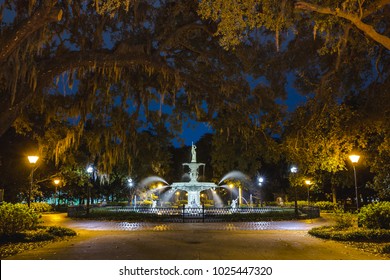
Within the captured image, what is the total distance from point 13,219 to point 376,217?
14.3 metres

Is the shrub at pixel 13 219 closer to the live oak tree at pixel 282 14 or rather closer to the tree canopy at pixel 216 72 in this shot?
the tree canopy at pixel 216 72

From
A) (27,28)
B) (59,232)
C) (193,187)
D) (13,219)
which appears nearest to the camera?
(27,28)

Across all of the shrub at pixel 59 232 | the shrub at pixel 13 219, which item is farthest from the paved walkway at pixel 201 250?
the shrub at pixel 13 219

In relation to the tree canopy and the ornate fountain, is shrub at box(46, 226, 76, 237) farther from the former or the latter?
the ornate fountain

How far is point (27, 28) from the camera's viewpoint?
1032 centimetres

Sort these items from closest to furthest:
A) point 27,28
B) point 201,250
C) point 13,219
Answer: point 27,28, point 201,250, point 13,219

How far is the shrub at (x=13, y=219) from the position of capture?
534 inches

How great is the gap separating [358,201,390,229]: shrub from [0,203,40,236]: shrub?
13.7 m

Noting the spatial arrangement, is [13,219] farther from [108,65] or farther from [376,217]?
[376,217]

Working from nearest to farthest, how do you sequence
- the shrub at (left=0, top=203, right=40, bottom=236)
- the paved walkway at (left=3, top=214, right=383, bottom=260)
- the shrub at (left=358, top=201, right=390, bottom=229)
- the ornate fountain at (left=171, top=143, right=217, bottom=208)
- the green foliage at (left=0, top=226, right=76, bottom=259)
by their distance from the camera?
the paved walkway at (left=3, top=214, right=383, bottom=260) < the green foliage at (left=0, top=226, right=76, bottom=259) < the shrub at (left=0, top=203, right=40, bottom=236) < the shrub at (left=358, top=201, right=390, bottom=229) < the ornate fountain at (left=171, top=143, right=217, bottom=208)

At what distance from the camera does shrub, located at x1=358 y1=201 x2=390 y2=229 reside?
15328 millimetres

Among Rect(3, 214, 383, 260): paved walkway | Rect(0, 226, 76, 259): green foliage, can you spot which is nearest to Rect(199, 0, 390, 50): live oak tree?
Rect(3, 214, 383, 260): paved walkway

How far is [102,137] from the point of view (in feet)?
61.4

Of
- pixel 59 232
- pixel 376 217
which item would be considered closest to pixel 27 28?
pixel 59 232
